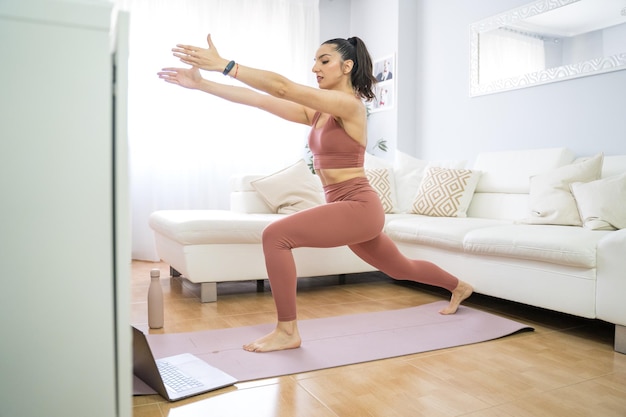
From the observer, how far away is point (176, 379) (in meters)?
1.77

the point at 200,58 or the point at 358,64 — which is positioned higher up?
the point at 358,64

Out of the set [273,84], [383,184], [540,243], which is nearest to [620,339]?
[540,243]

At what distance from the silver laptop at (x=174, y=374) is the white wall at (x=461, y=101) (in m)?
3.05

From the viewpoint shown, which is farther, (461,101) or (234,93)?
(461,101)

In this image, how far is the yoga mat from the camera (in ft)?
6.51

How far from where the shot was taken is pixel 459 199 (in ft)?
12.2

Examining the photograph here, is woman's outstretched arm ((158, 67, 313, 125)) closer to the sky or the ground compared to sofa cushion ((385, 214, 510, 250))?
closer to the sky

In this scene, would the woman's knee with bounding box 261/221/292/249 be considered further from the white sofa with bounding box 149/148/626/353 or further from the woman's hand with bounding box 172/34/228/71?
the white sofa with bounding box 149/148/626/353

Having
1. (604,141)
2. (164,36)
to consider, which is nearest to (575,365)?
(604,141)

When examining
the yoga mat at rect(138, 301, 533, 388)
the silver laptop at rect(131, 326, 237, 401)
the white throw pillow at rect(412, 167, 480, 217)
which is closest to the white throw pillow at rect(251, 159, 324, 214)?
the white throw pillow at rect(412, 167, 480, 217)

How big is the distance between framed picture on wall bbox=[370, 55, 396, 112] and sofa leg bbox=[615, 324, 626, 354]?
3.66 meters

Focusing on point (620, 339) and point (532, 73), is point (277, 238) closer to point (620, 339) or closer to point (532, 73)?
point (620, 339)

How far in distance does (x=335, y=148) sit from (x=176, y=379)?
1.11 metres

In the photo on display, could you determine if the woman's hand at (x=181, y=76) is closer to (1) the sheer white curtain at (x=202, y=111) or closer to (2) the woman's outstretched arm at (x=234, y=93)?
(2) the woman's outstretched arm at (x=234, y=93)
